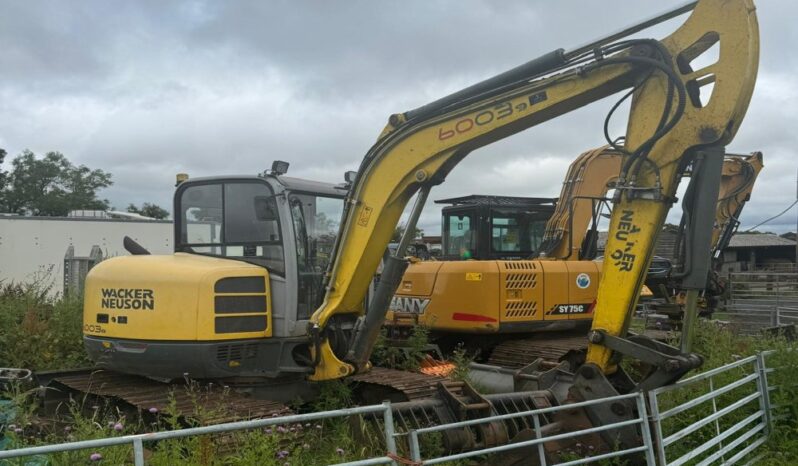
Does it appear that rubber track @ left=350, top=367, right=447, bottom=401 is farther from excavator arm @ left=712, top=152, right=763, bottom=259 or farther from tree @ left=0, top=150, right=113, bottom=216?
tree @ left=0, top=150, right=113, bottom=216

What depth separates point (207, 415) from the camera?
5.12 metres

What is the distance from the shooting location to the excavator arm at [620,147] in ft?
16.7

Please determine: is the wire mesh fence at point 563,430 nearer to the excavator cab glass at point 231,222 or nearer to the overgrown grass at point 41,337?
the excavator cab glass at point 231,222

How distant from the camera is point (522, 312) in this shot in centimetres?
947

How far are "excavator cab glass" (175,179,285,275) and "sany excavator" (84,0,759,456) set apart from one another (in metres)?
0.01

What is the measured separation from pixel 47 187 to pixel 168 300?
201ft

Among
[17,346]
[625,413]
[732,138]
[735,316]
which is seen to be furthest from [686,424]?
[735,316]

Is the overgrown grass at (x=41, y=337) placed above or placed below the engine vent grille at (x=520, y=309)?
below

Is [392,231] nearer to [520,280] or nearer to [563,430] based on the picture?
[563,430]

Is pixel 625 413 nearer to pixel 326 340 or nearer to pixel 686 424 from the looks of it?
pixel 686 424

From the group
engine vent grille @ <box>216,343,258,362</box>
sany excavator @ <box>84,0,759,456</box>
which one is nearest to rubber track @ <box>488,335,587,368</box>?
sany excavator @ <box>84,0,759,456</box>

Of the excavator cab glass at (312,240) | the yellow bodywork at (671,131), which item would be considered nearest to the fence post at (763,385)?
the yellow bodywork at (671,131)

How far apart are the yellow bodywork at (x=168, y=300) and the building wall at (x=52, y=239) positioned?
16.1m

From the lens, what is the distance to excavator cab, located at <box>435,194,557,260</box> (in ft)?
36.7
